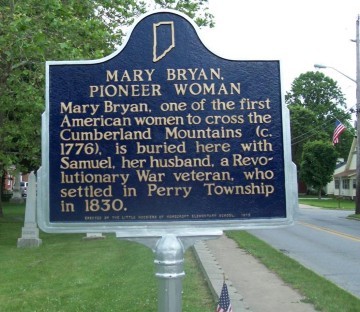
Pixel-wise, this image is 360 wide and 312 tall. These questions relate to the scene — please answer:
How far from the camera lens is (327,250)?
14.2 m

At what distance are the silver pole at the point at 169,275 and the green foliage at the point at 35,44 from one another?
23.5 ft

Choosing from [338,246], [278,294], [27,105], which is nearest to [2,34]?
[27,105]

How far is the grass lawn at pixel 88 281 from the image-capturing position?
7.27 m

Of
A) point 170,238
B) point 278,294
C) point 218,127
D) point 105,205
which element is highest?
point 218,127

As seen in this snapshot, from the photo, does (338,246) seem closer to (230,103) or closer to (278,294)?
(278,294)

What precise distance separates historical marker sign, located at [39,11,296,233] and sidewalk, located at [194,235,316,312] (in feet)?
11.5

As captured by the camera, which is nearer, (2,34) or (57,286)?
(57,286)

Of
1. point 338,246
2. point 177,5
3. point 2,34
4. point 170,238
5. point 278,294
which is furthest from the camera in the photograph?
point 177,5

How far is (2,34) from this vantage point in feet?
37.5

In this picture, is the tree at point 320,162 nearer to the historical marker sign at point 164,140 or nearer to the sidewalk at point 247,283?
the sidewalk at point 247,283

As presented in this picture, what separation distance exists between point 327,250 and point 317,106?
213 feet

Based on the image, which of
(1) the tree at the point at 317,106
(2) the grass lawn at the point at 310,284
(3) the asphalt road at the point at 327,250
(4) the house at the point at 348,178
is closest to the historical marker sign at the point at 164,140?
(3) the asphalt road at the point at 327,250

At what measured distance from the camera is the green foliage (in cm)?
1045

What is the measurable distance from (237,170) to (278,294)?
475 centimetres
